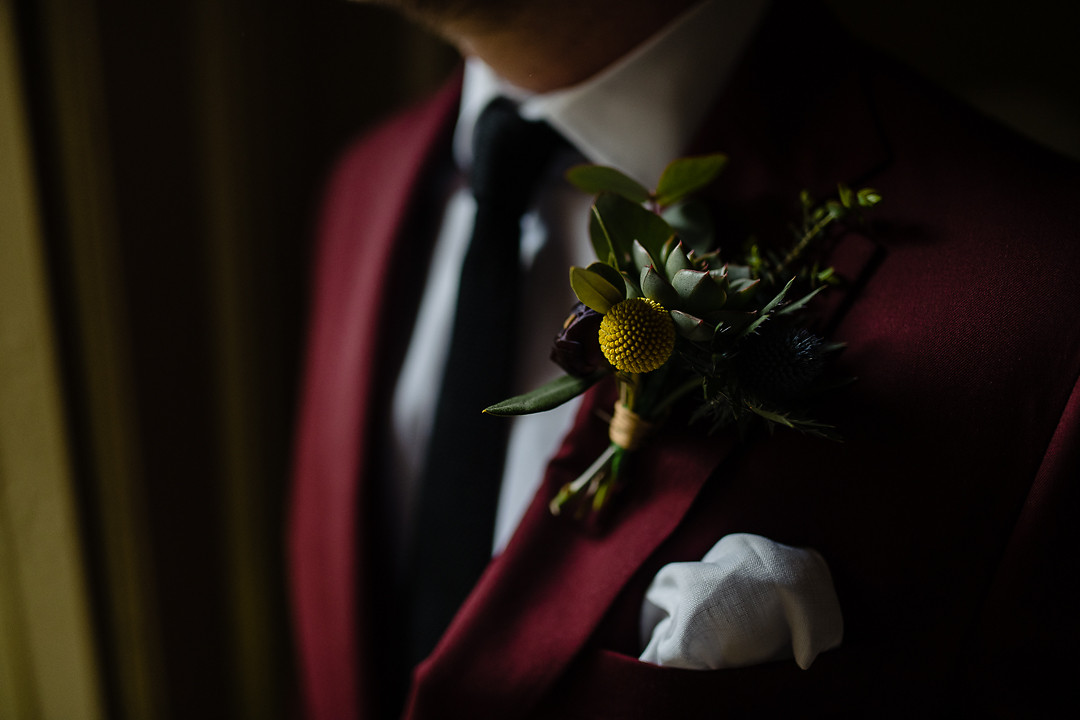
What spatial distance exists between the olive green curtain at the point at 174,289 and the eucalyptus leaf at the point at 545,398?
629 mm

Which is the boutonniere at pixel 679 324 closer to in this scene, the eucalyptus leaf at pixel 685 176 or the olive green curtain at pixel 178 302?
the eucalyptus leaf at pixel 685 176

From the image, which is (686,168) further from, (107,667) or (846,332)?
(107,667)

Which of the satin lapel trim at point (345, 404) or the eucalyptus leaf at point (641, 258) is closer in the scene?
the eucalyptus leaf at point (641, 258)

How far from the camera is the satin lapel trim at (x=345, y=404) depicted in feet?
2.63

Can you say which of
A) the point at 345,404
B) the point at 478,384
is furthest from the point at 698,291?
the point at 345,404

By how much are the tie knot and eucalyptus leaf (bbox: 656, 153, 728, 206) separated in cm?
21

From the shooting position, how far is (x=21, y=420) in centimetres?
75

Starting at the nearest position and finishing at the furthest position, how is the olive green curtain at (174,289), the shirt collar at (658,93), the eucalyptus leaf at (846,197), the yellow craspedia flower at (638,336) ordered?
the yellow craspedia flower at (638,336)
the eucalyptus leaf at (846,197)
the shirt collar at (658,93)
the olive green curtain at (174,289)

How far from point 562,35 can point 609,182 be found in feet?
0.68

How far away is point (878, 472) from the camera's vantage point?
20.7 inches

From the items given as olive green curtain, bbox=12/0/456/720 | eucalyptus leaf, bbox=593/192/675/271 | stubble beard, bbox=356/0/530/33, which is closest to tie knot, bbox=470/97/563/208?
stubble beard, bbox=356/0/530/33

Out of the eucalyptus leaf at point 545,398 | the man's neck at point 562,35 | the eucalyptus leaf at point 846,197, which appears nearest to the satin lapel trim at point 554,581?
the eucalyptus leaf at point 545,398

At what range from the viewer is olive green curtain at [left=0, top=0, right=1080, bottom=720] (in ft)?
2.51

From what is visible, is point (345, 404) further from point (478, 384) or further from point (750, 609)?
point (750, 609)
